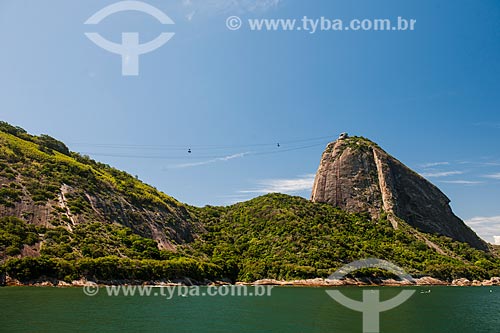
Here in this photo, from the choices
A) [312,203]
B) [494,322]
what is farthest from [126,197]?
[494,322]

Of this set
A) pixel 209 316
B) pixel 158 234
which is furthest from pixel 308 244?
pixel 209 316

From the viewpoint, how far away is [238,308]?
55.6 meters

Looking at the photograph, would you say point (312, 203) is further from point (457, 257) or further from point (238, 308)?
point (238, 308)

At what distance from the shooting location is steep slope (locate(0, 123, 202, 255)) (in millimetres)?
98938

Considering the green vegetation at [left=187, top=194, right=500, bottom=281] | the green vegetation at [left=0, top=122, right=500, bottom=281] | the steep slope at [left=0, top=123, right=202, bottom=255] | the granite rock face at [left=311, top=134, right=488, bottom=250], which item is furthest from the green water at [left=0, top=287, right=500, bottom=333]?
the granite rock face at [left=311, top=134, right=488, bottom=250]

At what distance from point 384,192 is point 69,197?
129605 mm

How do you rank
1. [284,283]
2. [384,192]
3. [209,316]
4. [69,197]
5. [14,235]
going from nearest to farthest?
[209,316] < [14,235] < [69,197] < [284,283] < [384,192]

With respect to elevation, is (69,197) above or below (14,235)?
above

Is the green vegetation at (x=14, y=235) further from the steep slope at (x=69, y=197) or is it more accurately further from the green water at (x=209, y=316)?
the green water at (x=209, y=316)

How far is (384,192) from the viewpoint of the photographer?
179m

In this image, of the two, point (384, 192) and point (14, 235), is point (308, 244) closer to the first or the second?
point (384, 192)

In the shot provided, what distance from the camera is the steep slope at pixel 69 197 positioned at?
98.9m

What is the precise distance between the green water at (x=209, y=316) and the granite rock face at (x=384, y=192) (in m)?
118

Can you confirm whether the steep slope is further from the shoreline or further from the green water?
the green water
